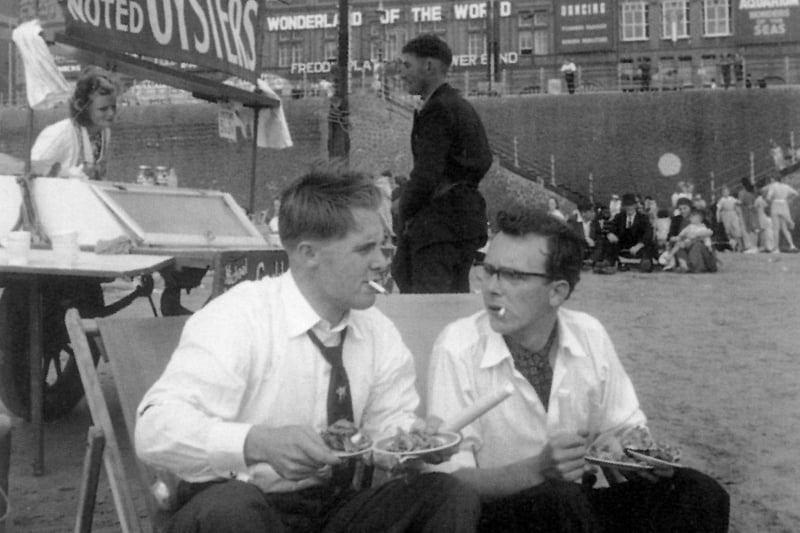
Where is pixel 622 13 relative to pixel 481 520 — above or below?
above

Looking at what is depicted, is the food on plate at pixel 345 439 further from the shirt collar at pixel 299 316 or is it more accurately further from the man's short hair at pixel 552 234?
the man's short hair at pixel 552 234

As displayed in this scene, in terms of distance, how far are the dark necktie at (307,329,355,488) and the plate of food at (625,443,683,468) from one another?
0.63m

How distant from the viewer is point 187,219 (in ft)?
16.4

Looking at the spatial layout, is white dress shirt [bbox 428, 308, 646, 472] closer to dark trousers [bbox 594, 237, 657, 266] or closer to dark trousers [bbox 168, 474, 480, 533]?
dark trousers [bbox 168, 474, 480, 533]

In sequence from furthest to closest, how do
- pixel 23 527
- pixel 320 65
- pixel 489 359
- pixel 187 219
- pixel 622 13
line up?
pixel 320 65 → pixel 622 13 → pixel 187 219 → pixel 23 527 → pixel 489 359

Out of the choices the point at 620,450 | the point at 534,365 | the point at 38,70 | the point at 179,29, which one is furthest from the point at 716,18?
the point at 620,450

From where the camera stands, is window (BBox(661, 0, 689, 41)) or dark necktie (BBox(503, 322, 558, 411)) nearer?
dark necktie (BBox(503, 322, 558, 411))

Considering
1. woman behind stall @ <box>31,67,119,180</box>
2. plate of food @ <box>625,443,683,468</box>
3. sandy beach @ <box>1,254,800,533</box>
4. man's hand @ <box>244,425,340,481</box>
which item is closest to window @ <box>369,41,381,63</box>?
sandy beach @ <box>1,254,800,533</box>

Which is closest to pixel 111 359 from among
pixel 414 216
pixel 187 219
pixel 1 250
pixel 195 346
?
pixel 195 346

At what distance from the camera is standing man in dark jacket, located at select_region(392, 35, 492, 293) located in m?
4.46

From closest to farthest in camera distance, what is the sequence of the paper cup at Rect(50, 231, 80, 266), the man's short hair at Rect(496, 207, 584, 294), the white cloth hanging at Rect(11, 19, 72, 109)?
1. the man's short hair at Rect(496, 207, 584, 294)
2. the paper cup at Rect(50, 231, 80, 266)
3. the white cloth hanging at Rect(11, 19, 72, 109)

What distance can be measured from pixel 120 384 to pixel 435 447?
962mm

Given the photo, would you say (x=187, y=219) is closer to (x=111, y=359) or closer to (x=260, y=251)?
(x=260, y=251)

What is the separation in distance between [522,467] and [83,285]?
3096 mm
